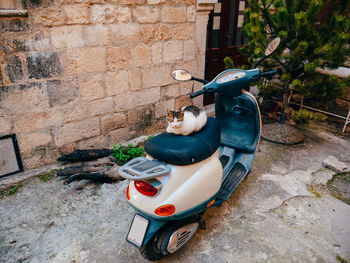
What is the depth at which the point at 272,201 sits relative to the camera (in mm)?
2938

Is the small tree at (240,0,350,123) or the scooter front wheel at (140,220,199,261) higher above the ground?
the small tree at (240,0,350,123)

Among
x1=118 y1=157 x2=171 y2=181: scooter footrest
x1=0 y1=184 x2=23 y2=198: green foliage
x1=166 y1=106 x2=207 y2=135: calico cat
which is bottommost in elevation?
x1=0 y1=184 x2=23 y2=198: green foliage

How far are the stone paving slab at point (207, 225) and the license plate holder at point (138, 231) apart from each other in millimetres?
331

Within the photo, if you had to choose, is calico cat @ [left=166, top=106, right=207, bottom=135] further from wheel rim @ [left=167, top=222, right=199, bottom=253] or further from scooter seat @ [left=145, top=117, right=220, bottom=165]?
wheel rim @ [left=167, top=222, right=199, bottom=253]

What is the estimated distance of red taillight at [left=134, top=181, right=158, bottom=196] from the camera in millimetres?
1937

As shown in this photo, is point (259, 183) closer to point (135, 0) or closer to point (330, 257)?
point (330, 257)

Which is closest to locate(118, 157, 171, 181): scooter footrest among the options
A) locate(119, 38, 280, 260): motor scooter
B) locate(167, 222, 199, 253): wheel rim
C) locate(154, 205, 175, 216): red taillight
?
locate(119, 38, 280, 260): motor scooter

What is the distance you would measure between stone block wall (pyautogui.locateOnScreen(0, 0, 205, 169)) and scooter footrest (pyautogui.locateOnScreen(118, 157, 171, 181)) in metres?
1.76

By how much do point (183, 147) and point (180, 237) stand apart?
2.45ft

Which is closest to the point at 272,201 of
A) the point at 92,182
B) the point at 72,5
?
the point at 92,182

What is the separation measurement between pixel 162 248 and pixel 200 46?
3.34 meters

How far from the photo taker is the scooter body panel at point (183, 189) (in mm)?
1933

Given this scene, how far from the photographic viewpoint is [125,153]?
12.0 feet

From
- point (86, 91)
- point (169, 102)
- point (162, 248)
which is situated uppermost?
point (86, 91)
